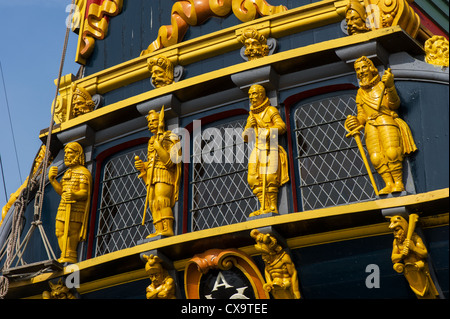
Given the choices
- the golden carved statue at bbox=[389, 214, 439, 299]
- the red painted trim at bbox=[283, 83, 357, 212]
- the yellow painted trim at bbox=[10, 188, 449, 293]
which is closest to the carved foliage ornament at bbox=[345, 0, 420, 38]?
the red painted trim at bbox=[283, 83, 357, 212]

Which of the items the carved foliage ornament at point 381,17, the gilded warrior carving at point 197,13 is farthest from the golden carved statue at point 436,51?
the gilded warrior carving at point 197,13

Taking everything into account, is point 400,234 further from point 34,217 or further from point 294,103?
point 34,217

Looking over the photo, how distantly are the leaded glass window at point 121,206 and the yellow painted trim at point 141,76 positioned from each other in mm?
965

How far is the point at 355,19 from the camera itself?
16781 mm

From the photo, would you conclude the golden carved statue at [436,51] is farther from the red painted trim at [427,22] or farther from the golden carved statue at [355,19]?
the red painted trim at [427,22]

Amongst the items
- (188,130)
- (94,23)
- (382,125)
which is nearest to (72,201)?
(188,130)

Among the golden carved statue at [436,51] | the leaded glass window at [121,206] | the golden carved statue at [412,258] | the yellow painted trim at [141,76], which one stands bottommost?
the golden carved statue at [412,258]

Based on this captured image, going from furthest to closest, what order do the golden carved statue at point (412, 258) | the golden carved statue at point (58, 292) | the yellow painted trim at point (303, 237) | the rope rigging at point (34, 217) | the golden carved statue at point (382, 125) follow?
the rope rigging at point (34, 217), the golden carved statue at point (58, 292), the golden carved statue at point (382, 125), the yellow painted trim at point (303, 237), the golden carved statue at point (412, 258)

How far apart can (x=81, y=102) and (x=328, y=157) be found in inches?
208

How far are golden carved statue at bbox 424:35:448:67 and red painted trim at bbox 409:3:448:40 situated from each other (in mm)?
2343

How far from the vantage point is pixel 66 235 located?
18016mm

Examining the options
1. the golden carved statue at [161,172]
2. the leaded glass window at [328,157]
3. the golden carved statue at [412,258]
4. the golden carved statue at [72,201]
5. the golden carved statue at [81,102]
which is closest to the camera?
the golden carved statue at [412,258]

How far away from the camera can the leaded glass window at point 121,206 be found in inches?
706

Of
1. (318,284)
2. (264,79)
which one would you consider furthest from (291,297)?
(264,79)
